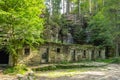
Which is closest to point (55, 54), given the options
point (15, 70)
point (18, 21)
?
point (15, 70)

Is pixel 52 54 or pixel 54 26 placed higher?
pixel 54 26

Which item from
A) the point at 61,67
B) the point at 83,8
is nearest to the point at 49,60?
the point at 61,67

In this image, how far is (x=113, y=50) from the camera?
128 ft

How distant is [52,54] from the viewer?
27.5m

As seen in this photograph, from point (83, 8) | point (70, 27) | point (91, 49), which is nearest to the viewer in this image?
point (91, 49)

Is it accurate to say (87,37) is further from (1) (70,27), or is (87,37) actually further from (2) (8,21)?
(2) (8,21)

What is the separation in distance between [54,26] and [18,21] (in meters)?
20.0

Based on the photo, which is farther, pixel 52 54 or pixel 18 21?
pixel 52 54

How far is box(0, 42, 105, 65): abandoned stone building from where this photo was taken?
958 inches

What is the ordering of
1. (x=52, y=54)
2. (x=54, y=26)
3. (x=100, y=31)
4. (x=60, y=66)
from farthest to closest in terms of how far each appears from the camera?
(x=54, y=26)
(x=100, y=31)
(x=52, y=54)
(x=60, y=66)

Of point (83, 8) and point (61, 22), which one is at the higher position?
point (83, 8)

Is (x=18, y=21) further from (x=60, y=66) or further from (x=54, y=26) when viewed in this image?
(x=54, y=26)

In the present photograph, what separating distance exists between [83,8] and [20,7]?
39.8 meters

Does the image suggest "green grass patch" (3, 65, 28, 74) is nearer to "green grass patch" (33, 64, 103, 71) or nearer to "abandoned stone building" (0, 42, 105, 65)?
"green grass patch" (33, 64, 103, 71)
